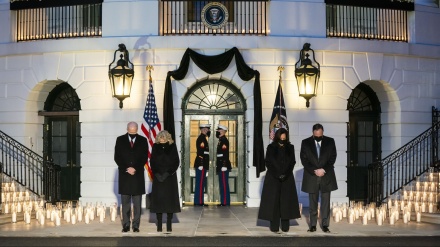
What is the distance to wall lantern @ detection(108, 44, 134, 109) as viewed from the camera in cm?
1981

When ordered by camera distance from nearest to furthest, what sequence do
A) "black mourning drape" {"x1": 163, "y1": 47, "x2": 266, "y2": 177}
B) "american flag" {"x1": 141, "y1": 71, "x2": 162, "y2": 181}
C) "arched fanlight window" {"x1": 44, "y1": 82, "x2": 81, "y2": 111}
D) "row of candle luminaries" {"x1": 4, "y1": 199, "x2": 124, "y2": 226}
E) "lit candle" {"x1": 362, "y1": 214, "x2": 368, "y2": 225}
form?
1. "lit candle" {"x1": 362, "y1": 214, "x2": 368, "y2": 225}
2. "row of candle luminaries" {"x1": 4, "y1": 199, "x2": 124, "y2": 226}
3. "american flag" {"x1": 141, "y1": 71, "x2": 162, "y2": 181}
4. "black mourning drape" {"x1": 163, "y1": 47, "x2": 266, "y2": 177}
5. "arched fanlight window" {"x1": 44, "y1": 82, "x2": 81, "y2": 111}

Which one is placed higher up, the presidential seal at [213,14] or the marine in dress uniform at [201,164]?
the presidential seal at [213,14]

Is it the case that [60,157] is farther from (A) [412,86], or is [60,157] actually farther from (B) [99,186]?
(A) [412,86]

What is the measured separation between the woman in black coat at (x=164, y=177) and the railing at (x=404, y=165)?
23.4 ft

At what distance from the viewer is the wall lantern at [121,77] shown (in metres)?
19.8

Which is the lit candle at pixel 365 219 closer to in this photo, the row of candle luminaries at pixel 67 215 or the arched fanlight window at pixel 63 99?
the row of candle luminaries at pixel 67 215

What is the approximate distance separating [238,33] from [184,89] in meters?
2.04

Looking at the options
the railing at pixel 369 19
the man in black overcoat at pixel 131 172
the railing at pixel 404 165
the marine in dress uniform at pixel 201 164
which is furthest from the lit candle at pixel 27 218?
the railing at pixel 369 19

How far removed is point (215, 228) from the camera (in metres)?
15.4

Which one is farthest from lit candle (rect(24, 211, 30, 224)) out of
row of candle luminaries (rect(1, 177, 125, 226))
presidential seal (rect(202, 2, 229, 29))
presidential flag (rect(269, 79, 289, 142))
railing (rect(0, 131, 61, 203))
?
presidential seal (rect(202, 2, 229, 29))

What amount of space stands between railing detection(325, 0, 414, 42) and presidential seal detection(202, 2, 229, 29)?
286 cm

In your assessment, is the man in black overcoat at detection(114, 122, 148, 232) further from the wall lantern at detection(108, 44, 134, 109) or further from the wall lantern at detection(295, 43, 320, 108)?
the wall lantern at detection(295, 43, 320, 108)

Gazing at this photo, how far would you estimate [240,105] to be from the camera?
20859 millimetres

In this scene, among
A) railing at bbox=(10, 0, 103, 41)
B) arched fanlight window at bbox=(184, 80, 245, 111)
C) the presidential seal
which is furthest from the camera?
railing at bbox=(10, 0, 103, 41)
